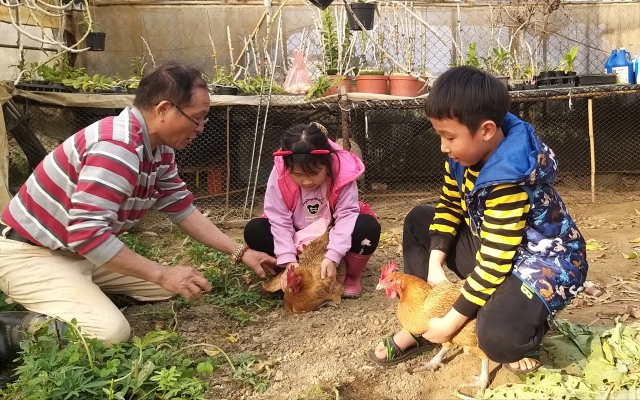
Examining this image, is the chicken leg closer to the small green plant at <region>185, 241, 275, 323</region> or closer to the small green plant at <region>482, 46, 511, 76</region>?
the small green plant at <region>185, 241, 275, 323</region>

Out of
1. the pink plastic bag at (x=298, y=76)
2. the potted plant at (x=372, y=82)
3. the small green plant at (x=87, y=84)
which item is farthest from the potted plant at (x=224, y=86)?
the potted plant at (x=372, y=82)

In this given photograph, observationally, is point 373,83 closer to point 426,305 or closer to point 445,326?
point 426,305

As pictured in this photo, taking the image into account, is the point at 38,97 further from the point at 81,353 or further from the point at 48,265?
the point at 81,353

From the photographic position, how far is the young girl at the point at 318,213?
10.5 ft

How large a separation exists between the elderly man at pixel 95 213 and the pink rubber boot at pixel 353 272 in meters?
1.12

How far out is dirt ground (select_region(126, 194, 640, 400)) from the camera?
238 centimetres

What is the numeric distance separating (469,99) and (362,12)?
467cm

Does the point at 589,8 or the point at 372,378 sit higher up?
the point at 589,8

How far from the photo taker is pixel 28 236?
9.00ft

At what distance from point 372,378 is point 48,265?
1.69m

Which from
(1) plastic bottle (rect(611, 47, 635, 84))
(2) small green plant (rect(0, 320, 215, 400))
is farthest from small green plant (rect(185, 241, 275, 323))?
(1) plastic bottle (rect(611, 47, 635, 84))

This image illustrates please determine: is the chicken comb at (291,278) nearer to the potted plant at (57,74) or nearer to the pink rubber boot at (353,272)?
the pink rubber boot at (353,272)

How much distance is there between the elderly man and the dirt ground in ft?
1.48

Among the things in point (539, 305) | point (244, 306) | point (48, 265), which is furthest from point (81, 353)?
point (539, 305)
